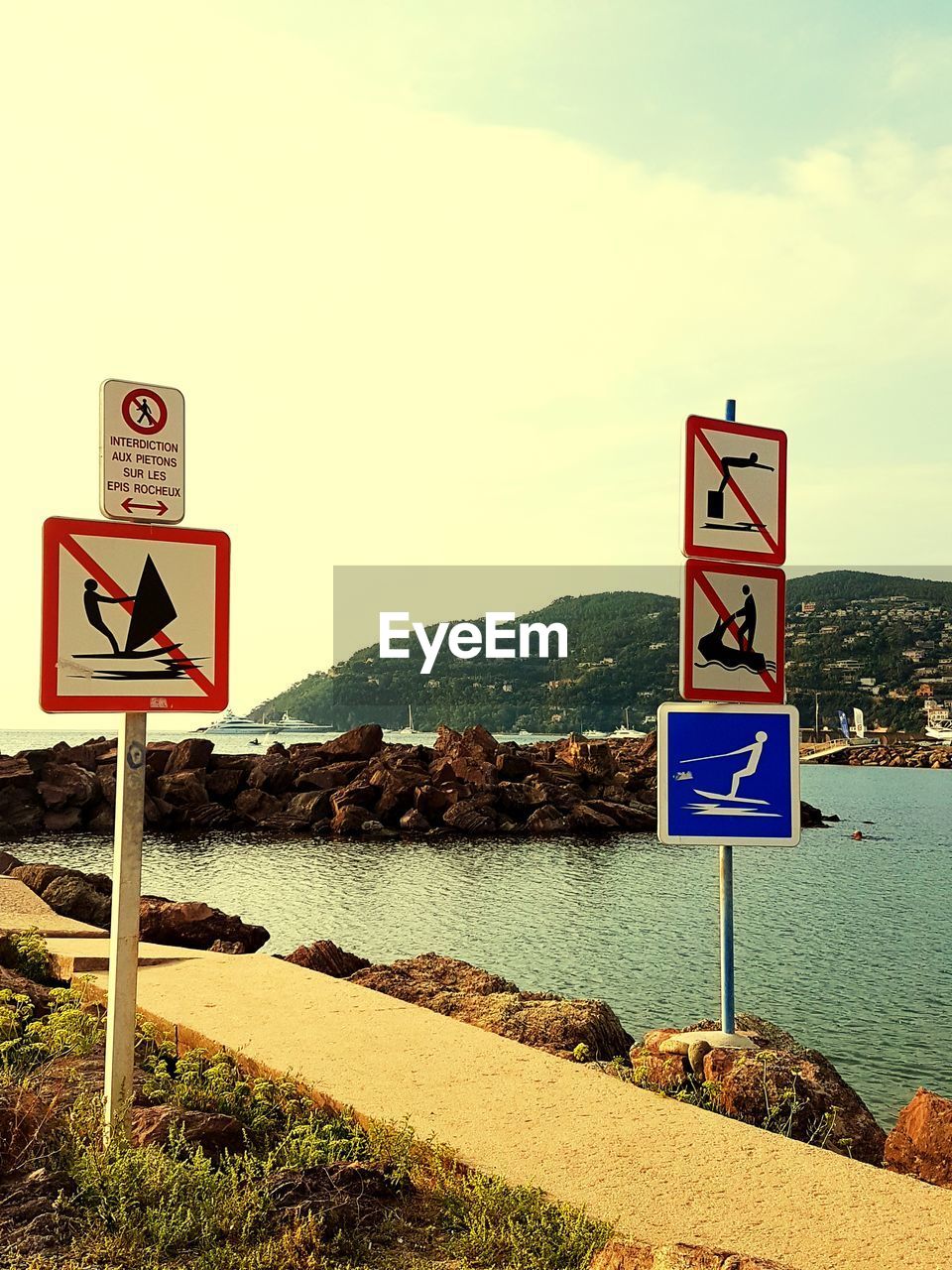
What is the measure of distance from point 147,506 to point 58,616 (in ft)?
1.96

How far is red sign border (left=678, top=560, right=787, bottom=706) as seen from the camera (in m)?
6.65

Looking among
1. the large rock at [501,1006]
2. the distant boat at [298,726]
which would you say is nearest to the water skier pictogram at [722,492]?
the large rock at [501,1006]

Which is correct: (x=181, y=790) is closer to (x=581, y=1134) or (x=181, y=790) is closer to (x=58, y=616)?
(x=581, y=1134)

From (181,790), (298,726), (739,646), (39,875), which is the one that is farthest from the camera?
(298,726)

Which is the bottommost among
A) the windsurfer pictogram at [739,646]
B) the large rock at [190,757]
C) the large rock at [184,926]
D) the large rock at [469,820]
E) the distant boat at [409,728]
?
the distant boat at [409,728]

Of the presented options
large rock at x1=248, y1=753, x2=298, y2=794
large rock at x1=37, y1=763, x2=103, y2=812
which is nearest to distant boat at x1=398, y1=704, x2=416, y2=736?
large rock at x1=248, y1=753, x2=298, y2=794

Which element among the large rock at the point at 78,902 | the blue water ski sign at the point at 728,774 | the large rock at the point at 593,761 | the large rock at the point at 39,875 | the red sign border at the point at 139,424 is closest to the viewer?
the red sign border at the point at 139,424

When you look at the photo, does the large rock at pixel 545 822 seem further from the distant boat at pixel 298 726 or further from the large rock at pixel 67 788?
the distant boat at pixel 298 726

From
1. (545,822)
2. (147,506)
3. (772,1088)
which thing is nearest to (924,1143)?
(772,1088)

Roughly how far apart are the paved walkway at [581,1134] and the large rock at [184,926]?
5.06 m

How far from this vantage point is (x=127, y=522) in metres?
4.86

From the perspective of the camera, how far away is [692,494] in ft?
22.1

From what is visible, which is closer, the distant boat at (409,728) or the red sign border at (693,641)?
the red sign border at (693,641)

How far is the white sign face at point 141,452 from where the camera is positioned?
486 cm
